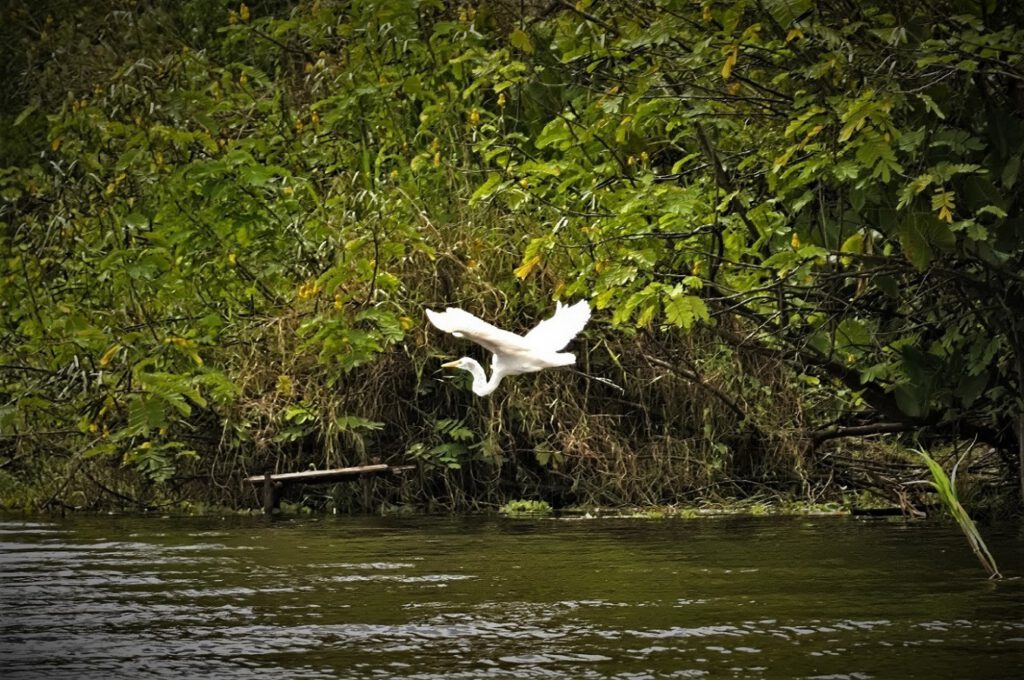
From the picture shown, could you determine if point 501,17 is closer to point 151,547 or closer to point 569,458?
point 569,458

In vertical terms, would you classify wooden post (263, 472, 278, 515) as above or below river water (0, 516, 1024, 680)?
above

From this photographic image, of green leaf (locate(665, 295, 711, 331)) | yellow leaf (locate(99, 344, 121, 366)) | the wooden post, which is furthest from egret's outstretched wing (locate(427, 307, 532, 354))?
the wooden post

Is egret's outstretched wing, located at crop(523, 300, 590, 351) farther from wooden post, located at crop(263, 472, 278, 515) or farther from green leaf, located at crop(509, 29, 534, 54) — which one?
wooden post, located at crop(263, 472, 278, 515)

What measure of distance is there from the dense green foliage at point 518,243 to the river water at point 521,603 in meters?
1.50

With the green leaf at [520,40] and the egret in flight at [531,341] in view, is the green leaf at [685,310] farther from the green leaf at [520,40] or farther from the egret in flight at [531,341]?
the green leaf at [520,40]

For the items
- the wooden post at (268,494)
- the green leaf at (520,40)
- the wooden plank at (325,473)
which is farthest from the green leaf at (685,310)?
the wooden post at (268,494)

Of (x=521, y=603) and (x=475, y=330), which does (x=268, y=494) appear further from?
(x=521, y=603)

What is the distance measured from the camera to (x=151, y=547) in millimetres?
10898

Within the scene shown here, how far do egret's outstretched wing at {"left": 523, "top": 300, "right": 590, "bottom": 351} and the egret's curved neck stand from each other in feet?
1.87

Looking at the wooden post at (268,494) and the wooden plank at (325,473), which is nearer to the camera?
the wooden plank at (325,473)

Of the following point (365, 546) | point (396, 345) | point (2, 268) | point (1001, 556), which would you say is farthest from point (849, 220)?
point (2, 268)

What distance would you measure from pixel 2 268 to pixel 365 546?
6482 millimetres

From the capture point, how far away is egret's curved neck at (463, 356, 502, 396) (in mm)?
11594

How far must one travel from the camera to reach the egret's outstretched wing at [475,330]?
9945 mm
